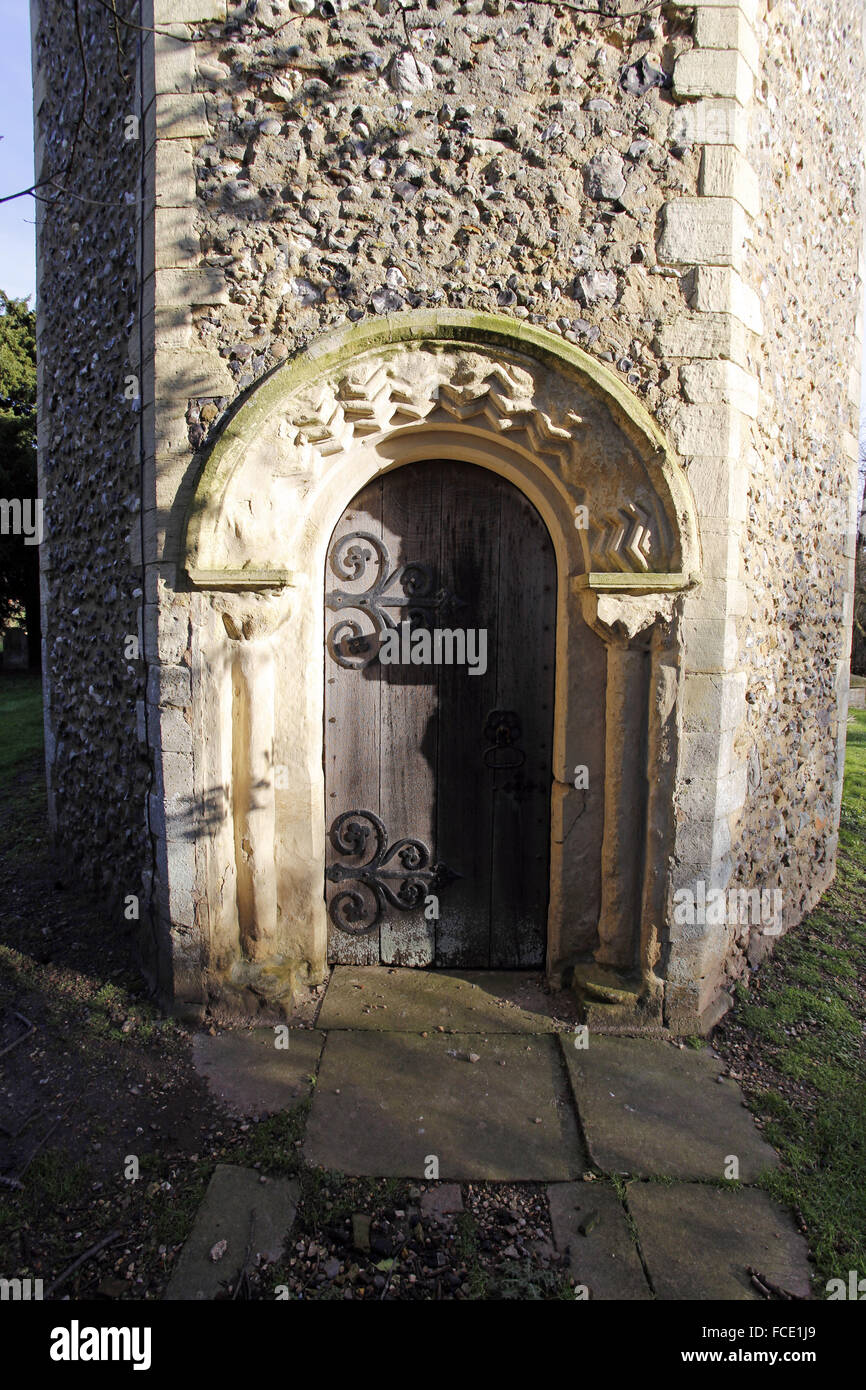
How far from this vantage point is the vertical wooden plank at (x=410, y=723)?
3547mm

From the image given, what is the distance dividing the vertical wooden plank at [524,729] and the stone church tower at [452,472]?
0.02m

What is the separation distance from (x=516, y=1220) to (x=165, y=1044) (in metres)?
1.66

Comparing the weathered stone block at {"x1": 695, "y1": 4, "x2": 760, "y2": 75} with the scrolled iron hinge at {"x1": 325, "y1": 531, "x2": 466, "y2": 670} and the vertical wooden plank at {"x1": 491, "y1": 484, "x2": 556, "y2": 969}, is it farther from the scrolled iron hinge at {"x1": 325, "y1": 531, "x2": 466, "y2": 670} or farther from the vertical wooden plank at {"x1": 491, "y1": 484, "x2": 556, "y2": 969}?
the scrolled iron hinge at {"x1": 325, "y1": 531, "x2": 466, "y2": 670}

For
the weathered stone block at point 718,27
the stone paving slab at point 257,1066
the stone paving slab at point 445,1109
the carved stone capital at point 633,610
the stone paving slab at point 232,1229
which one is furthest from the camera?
the carved stone capital at point 633,610

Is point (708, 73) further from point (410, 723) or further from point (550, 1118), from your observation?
point (550, 1118)

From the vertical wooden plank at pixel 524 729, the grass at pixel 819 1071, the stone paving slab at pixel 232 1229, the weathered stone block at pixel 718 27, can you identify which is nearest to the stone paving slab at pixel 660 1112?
the grass at pixel 819 1071

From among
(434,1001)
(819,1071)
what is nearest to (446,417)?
(434,1001)

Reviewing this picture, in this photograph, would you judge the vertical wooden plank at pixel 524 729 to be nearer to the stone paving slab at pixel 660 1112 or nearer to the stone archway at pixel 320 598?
the stone archway at pixel 320 598

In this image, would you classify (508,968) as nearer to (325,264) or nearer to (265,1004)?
(265,1004)

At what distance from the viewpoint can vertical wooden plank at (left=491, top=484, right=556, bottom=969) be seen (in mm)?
3547

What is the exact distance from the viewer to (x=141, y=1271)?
2074 mm
